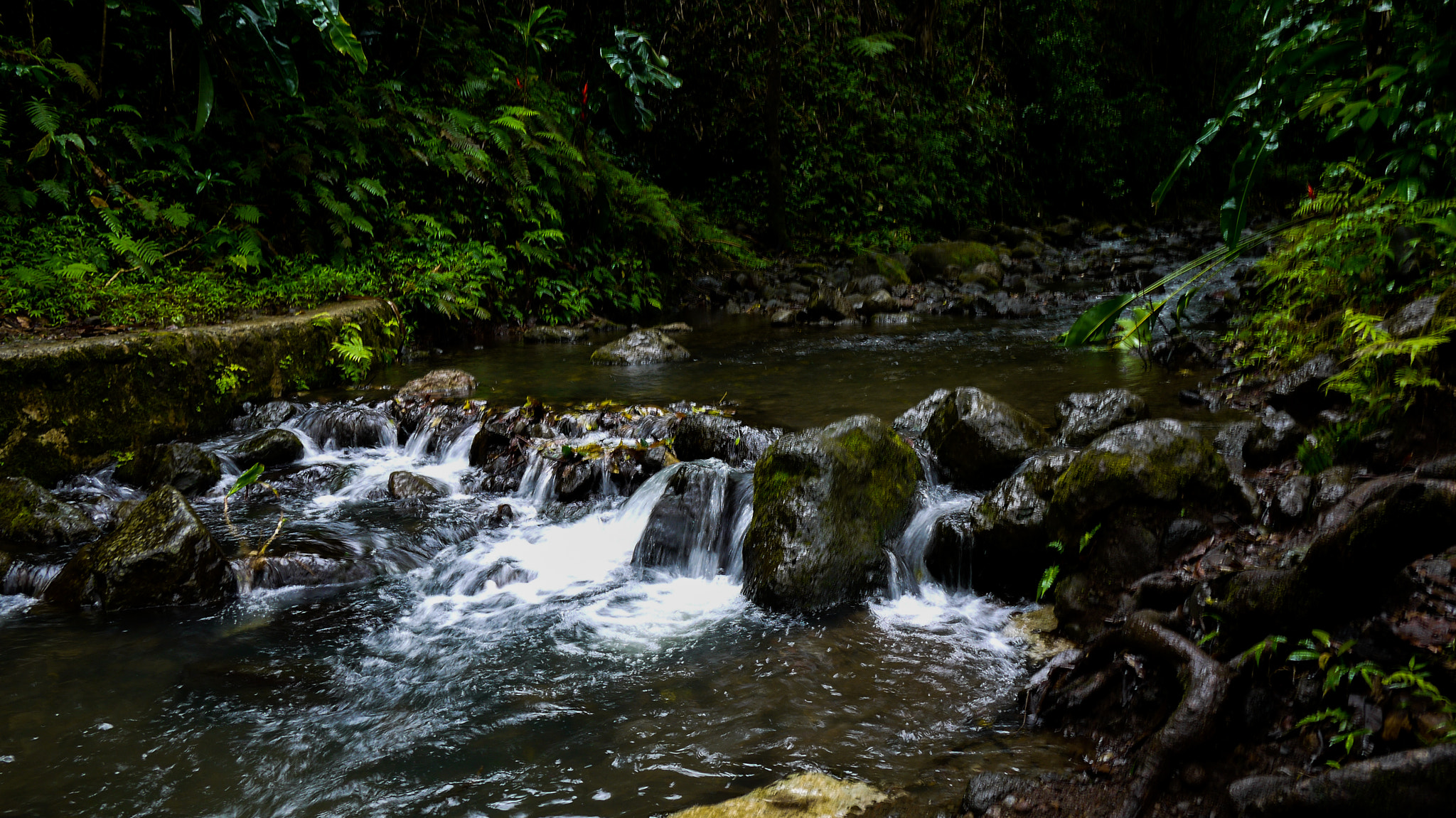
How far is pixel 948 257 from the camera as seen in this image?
16.4 meters

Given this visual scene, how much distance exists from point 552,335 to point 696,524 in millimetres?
7245

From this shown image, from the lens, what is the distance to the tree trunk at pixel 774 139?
632 inches

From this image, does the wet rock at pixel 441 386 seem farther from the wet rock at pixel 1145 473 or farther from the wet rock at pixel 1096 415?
the wet rock at pixel 1145 473

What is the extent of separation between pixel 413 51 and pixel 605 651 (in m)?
12.2

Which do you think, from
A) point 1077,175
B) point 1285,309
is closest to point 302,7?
point 1285,309

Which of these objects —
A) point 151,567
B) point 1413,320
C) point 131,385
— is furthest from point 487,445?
point 1413,320

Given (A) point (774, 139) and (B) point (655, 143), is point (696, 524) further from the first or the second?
(B) point (655, 143)

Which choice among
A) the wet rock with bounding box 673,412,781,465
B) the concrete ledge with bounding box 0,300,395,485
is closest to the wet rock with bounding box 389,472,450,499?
the wet rock with bounding box 673,412,781,465

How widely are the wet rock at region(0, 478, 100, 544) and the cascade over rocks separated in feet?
19.4

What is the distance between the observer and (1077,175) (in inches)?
907

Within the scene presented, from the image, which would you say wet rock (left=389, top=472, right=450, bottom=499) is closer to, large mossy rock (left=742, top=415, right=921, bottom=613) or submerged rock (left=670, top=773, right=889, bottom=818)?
large mossy rock (left=742, top=415, right=921, bottom=613)

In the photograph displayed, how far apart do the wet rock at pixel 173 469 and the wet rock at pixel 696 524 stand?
149 inches

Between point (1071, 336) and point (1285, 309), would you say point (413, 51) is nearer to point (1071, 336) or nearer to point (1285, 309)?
point (1285, 309)

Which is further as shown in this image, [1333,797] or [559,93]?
[559,93]
